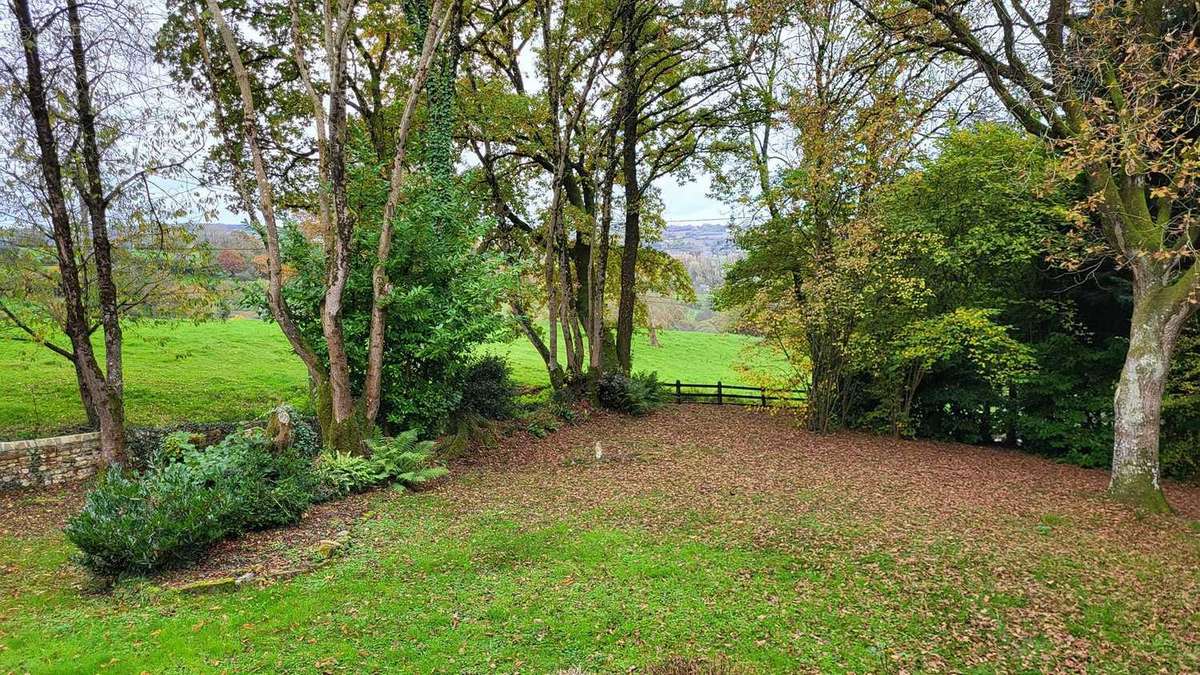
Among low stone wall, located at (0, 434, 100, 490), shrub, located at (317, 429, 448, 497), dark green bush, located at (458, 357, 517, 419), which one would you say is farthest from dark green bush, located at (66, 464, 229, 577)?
dark green bush, located at (458, 357, 517, 419)

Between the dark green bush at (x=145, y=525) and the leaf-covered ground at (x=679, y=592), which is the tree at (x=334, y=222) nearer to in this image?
the leaf-covered ground at (x=679, y=592)

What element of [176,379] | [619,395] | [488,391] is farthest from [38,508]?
[619,395]

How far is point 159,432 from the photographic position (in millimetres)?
9984

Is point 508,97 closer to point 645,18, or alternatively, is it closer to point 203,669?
point 645,18

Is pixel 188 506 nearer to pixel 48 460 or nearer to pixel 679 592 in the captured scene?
pixel 679 592

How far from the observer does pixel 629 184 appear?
53.0 ft

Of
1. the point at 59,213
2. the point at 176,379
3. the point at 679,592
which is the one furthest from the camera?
the point at 176,379

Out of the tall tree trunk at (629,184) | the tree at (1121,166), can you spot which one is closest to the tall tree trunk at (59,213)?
the tall tree trunk at (629,184)

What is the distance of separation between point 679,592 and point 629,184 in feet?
43.4

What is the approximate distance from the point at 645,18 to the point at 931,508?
478 inches

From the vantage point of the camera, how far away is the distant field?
1132 centimetres

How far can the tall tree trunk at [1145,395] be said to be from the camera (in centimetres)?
714

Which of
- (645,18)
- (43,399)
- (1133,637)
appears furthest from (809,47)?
(43,399)

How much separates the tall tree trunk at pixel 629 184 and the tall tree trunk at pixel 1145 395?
10.9 meters
